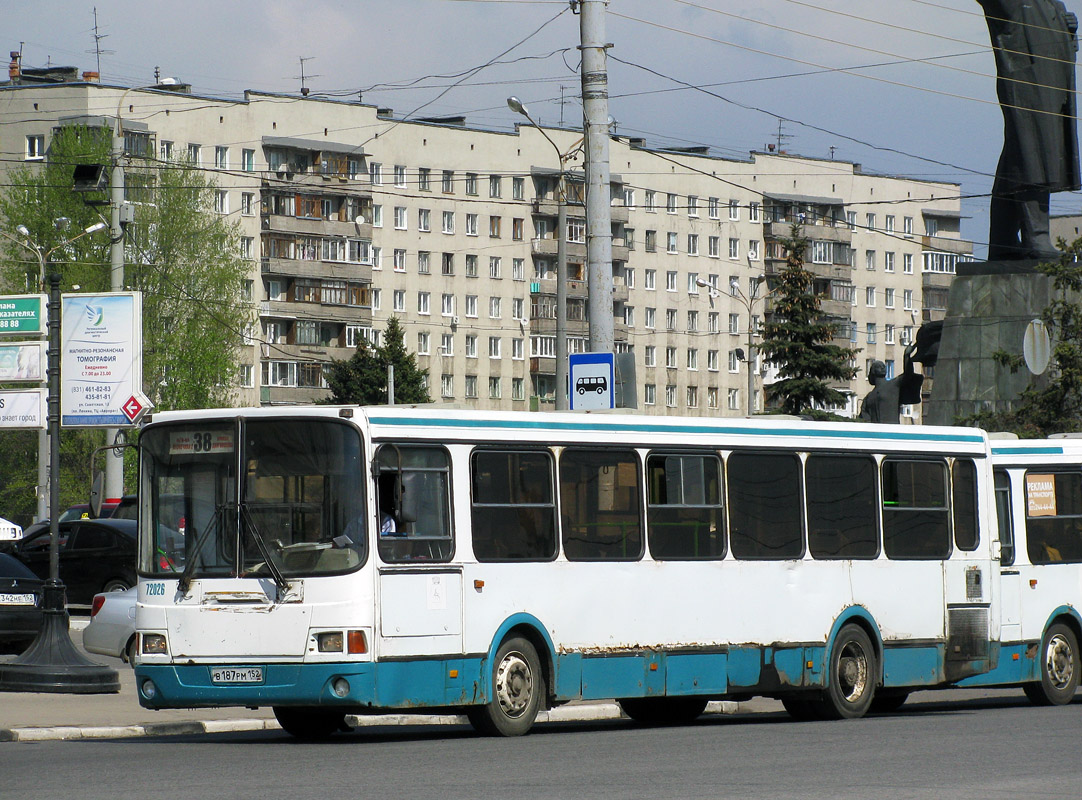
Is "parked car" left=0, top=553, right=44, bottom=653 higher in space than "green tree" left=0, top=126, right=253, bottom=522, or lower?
lower

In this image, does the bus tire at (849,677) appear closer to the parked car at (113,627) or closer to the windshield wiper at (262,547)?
the windshield wiper at (262,547)

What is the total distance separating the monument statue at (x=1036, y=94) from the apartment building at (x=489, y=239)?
43250 millimetres

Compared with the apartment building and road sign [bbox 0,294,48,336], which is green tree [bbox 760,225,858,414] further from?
road sign [bbox 0,294,48,336]

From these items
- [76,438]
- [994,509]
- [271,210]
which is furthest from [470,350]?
[994,509]

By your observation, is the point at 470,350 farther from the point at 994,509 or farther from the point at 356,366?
the point at 994,509

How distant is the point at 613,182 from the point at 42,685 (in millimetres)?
80053

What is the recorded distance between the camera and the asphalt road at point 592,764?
33.6 ft

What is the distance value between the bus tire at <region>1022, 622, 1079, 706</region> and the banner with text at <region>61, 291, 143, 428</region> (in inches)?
785

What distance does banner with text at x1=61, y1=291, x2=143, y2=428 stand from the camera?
34.9 meters

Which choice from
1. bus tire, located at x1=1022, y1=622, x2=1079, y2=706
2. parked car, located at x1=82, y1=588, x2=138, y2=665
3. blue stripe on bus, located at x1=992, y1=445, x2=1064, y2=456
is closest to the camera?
bus tire, located at x1=1022, y1=622, x2=1079, y2=706

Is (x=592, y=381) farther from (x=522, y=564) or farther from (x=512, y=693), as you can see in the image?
(x=512, y=693)

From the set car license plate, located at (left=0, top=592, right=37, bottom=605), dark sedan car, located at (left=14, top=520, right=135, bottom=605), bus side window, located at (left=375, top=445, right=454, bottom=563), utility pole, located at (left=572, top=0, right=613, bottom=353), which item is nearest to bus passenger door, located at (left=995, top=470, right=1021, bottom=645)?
utility pole, located at (left=572, top=0, right=613, bottom=353)

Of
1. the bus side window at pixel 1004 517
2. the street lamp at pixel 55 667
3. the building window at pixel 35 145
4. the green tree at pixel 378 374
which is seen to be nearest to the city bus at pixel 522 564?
the bus side window at pixel 1004 517

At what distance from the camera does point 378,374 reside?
8612cm
